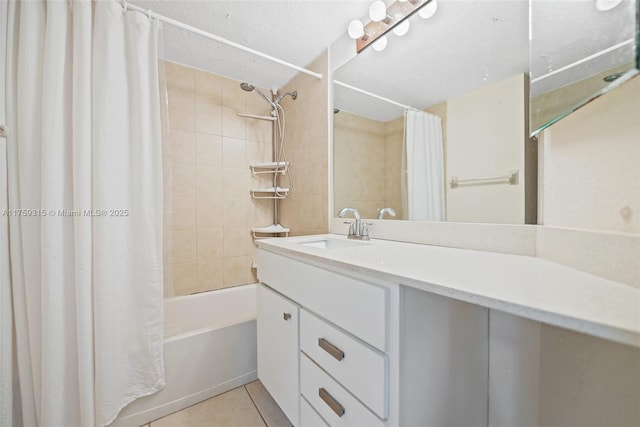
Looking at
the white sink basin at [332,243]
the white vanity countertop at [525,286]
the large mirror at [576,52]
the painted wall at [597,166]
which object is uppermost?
the large mirror at [576,52]

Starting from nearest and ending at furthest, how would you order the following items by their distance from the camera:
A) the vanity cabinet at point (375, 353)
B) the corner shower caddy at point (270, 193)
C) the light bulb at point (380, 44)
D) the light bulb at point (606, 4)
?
the light bulb at point (606, 4)
the vanity cabinet at point (375, 353)
the light bulb at point (380, 44)
the corner shower caddy at point (270, 193)

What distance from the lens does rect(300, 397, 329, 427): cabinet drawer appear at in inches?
32.5

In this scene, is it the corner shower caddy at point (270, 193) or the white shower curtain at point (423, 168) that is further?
the corner shower caddy at point (270, 193)

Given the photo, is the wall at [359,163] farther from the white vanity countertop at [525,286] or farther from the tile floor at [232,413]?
the tile floor at [232,413]

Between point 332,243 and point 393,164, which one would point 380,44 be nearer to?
point 393,164

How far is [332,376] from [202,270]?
4.80 feet

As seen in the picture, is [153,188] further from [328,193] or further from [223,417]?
[223,417]

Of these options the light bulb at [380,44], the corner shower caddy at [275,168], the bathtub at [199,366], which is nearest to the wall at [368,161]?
the light bulb at [380,44]

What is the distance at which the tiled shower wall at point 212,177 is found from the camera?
1.79 metres

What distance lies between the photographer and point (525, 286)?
1.56ft

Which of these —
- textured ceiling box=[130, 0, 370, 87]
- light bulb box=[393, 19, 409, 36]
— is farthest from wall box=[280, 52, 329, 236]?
light bulb box=[393, 19, 409, 36]

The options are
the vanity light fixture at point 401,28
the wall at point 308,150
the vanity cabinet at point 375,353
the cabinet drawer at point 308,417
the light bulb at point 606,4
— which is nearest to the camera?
the light bulb at point 606,4

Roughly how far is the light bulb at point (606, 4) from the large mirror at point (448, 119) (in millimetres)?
326

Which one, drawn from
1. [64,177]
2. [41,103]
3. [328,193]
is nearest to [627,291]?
[328,193]
